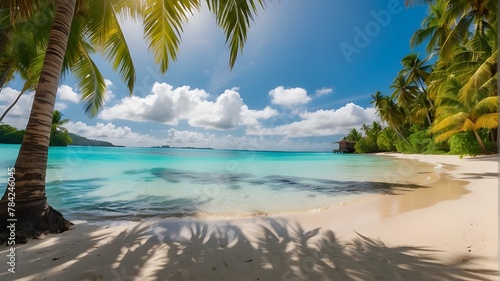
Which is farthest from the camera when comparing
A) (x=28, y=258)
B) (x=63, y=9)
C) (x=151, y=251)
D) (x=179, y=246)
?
(x=63, y=9)

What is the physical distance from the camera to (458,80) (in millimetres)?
16203

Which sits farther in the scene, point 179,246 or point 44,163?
point 44,163

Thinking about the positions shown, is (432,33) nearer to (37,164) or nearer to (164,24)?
(164,24)

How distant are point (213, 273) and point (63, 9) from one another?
470cm

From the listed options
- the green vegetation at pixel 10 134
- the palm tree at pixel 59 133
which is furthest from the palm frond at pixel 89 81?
the green vegetation at pixel 10 134

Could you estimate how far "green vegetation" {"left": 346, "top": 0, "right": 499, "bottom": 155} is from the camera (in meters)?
11.7

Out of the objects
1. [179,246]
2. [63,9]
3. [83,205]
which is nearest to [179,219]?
[179,246]

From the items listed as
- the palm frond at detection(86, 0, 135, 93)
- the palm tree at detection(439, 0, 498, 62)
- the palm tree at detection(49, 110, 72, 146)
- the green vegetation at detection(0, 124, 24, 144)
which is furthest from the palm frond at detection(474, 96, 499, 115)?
the green vegetation at detection(0, 124, 24, 144)

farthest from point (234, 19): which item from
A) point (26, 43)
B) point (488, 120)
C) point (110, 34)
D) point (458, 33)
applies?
point (488, 120)

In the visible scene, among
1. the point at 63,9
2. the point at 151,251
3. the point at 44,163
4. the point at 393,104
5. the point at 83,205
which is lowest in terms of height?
the point at 83,205

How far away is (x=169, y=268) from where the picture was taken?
7.39 feet

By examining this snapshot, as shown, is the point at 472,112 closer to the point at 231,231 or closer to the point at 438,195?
the point at 438,195

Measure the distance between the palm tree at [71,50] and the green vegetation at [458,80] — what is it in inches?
519

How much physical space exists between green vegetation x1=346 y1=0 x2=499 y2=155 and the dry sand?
12.1 metres
